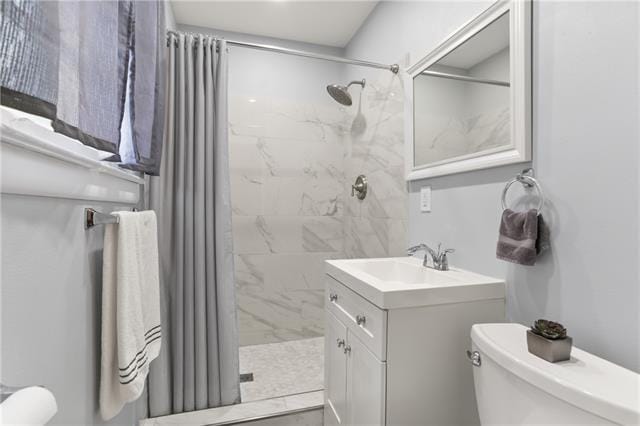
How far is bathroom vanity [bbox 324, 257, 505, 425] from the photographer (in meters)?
0.98

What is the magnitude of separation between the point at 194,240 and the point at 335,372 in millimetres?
954

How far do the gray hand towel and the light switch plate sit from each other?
534mm

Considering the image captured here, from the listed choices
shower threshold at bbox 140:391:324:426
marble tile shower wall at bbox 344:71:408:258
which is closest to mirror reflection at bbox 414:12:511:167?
marble tile shower wall at bbox 344:71:408:258

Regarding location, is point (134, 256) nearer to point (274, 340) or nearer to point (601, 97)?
point (601, 97)

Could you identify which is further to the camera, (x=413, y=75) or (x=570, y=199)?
(x=413, y=75)

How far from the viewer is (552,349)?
2.37 feet

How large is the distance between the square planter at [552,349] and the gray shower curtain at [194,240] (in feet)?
4.57

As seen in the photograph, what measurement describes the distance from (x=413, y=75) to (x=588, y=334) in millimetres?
1325

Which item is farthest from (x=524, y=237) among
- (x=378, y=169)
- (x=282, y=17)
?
(x=282, y=17)

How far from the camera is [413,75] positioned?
1633 millimetres

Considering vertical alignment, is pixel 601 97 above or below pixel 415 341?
above

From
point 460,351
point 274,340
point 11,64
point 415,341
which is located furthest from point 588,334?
point 274,340

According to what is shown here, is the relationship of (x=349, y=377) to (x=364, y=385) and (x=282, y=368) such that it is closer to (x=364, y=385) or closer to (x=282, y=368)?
(x=364, y=385)

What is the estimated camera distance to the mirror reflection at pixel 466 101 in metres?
1.12
